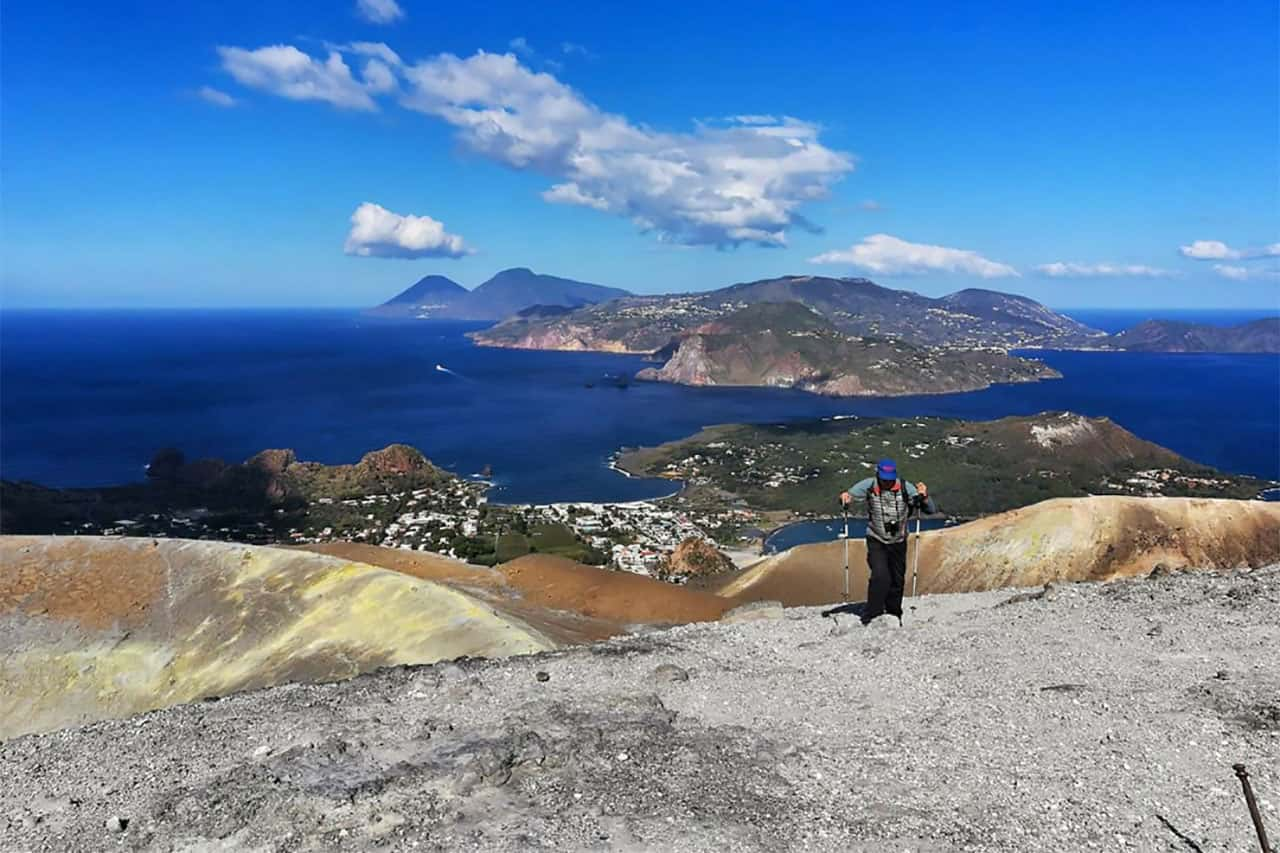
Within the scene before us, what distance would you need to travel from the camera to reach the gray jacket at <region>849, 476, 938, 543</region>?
10547mm

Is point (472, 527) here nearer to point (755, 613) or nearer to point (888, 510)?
point (755, 613)

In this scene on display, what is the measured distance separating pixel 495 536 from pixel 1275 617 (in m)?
59.1

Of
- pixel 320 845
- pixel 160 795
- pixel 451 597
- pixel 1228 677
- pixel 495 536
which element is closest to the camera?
pixel 320 845

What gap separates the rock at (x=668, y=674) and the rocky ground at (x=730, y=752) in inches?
3.0

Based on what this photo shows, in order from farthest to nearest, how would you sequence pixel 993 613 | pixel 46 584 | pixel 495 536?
pixel 495 536
pixel 46 584
pixel 993 613

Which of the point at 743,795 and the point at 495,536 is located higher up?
the point at 743,795

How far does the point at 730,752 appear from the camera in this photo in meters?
7.46

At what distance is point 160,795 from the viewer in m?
7.15

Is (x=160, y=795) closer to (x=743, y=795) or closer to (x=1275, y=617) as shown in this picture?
(x=743, y=795)

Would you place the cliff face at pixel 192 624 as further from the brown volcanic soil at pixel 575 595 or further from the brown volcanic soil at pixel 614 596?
the brown volcanic soil at pixel 614 596

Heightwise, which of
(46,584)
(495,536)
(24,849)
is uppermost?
(24,849)

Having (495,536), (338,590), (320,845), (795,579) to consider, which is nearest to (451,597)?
(338,590)

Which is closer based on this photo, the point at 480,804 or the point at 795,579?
the point at 480,804

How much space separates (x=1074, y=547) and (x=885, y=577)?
22389 mm
